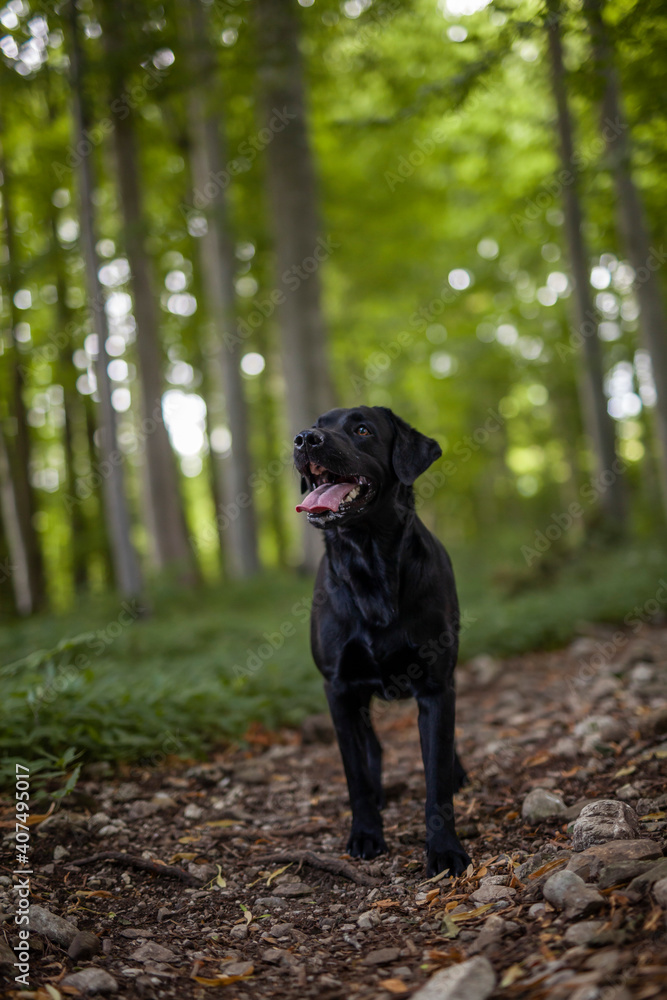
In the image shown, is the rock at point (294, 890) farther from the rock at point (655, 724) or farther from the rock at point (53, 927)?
the rock at point (655, 724)

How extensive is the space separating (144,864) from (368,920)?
42.2 inches

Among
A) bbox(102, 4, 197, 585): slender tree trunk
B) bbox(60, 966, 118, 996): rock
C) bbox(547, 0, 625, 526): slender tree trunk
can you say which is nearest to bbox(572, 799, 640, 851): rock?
bbox(60, 966, 118, 996): rock

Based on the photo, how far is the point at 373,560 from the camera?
3.32m

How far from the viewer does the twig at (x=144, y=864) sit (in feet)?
10.4

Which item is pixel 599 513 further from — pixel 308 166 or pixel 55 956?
pixel 55 956

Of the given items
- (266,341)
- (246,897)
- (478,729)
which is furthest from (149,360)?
(246,897)

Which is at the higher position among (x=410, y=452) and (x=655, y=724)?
(x=410, y=452)

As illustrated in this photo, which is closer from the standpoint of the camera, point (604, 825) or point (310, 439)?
point (604, 825)

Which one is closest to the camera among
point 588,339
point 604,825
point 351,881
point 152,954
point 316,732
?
point 152,954

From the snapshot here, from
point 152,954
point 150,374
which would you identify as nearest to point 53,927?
point 152,954

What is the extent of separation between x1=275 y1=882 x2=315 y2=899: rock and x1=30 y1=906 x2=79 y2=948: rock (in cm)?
83

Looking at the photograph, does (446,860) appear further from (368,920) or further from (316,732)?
(316,732)

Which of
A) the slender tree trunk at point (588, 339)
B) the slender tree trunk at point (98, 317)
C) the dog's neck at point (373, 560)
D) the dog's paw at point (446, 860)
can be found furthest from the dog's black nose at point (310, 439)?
the slender tree trunk at point (588, 339)

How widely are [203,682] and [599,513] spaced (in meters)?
8.26
